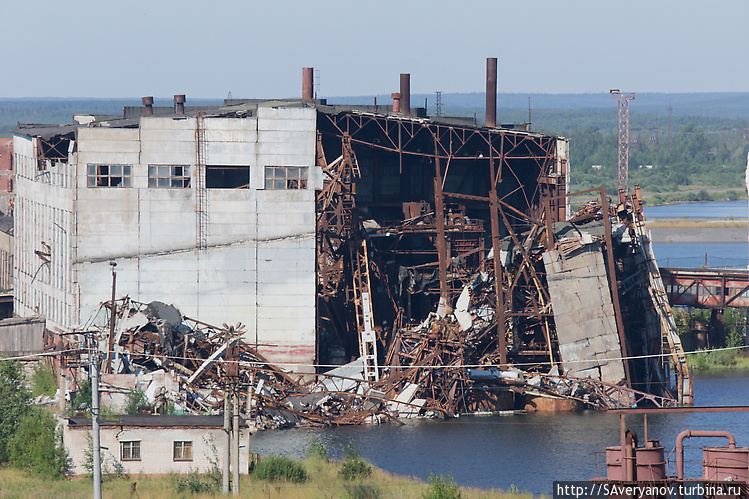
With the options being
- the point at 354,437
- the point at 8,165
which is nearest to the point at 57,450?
the point at 354,437

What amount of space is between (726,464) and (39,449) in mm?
20121

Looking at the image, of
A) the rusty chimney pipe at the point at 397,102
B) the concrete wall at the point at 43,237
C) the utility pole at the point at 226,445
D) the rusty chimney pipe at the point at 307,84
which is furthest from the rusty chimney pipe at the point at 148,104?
the utility pole at the point at 226,445

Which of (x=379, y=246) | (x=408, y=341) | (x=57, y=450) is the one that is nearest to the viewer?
(x=57, y=450)

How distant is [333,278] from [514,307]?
24.7ft

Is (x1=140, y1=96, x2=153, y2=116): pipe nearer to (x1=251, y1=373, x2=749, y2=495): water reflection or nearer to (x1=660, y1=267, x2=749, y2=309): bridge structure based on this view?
(x1=251, y1=373, x2=749, y2=495): water reflection

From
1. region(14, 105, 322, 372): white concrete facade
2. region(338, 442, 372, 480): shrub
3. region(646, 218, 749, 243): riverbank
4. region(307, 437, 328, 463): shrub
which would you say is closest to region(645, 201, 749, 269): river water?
region(646, 218, 749, 243): riverbank

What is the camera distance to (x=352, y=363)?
47031 mm

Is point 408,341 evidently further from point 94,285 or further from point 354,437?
point 94,285

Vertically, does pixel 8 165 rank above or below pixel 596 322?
above

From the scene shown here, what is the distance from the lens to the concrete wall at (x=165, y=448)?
34.8m

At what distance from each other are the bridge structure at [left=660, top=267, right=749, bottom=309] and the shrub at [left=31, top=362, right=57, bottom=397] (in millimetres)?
27245

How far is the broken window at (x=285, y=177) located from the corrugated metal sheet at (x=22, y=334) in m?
13.3

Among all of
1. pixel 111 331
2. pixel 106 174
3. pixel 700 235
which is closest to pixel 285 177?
pixel 106 174

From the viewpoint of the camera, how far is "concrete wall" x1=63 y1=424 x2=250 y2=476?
34781 millimetres
